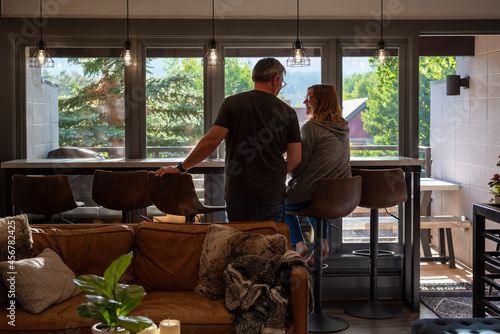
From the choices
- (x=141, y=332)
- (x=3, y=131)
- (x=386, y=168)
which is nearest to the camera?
(x=141, y=332)

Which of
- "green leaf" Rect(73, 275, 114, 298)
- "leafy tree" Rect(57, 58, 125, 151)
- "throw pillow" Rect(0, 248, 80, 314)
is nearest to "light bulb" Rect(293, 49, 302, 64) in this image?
"leafy tree" Rect(57, 58, 125, 151)

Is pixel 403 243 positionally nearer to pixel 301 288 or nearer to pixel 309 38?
pixel 309 38

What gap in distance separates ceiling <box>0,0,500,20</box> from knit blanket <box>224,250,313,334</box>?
265cm

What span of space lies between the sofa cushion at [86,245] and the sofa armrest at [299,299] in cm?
102

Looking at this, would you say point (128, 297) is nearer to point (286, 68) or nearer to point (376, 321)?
point (376, 321)

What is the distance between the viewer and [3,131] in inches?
197

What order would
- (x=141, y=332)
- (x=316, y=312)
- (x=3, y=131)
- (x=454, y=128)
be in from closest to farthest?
(x=141, y=332), (x=316, y=312), (x=3, y=131), (x=454, y=128)

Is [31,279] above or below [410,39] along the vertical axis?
below

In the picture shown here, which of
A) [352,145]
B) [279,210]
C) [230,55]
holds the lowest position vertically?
[279,210]

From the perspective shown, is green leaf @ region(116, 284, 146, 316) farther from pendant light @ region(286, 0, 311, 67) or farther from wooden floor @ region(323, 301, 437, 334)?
pendant light @ region(286, 0, 311, 67)

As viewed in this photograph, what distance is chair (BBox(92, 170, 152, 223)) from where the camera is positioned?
4145 mm

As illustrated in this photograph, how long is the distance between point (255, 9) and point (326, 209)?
2032 millimetres

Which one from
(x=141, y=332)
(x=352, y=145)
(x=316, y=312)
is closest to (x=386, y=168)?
(x=352, y=145)

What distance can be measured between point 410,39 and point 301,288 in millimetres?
3003
